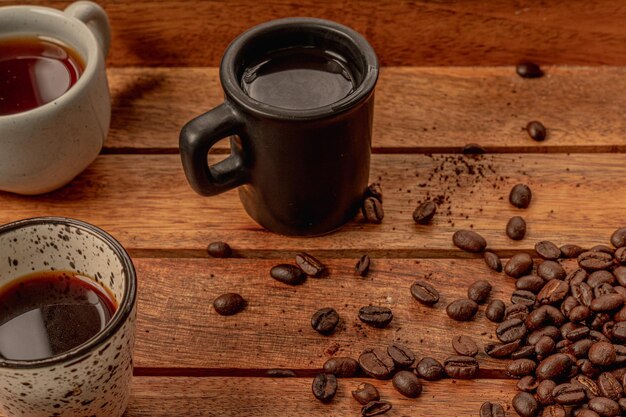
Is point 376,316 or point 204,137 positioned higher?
point 204,137

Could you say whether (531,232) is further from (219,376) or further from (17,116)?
(17,116)

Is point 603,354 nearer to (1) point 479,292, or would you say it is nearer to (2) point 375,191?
(1) point 479,292

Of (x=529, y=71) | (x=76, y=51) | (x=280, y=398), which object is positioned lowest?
(x=280, y=398)

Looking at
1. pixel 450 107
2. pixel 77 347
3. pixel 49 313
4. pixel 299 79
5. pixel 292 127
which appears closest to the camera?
pixel 77 347

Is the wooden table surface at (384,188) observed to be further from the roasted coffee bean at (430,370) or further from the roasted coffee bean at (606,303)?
the roasted coffee bean at (606,303)

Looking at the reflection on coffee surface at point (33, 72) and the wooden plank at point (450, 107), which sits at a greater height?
the reflection on coffee surface at point (33, 72)

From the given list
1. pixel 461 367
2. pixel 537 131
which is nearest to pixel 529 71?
pixel 537 131

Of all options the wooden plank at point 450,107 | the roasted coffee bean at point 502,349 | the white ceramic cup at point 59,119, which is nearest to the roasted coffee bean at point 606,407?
the roasted coffee bean at point 502,349
